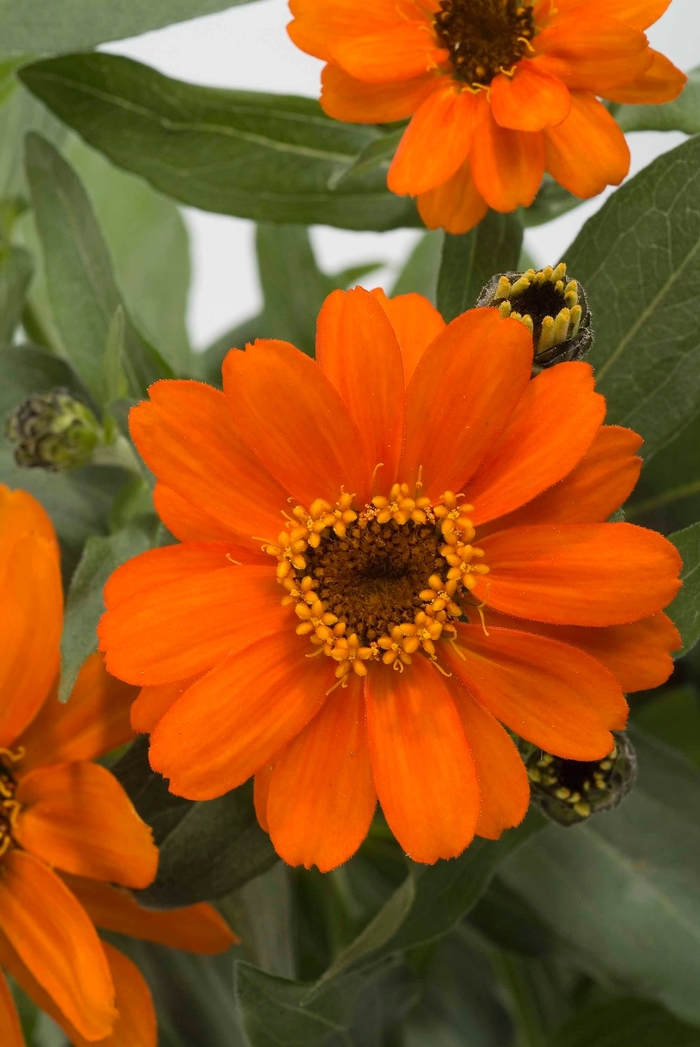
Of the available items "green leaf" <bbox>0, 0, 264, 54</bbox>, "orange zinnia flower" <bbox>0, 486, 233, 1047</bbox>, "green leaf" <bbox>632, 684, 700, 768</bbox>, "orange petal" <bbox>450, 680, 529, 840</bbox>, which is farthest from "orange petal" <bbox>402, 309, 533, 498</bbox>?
"green leaf" <bbox>632, 684, 700, 768</bbox>

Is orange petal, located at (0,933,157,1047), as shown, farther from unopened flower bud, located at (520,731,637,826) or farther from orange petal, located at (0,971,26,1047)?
unopened flower bud, located at (520,731,637,826)

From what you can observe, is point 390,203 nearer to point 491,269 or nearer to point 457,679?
point 491,269

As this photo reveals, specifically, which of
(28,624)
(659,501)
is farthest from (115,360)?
(659,501)

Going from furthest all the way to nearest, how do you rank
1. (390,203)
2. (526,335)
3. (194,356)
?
(194,356)
(390,203)
(526,335)

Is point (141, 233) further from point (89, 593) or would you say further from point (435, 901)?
point (435, 901)

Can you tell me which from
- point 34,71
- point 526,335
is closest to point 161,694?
point 526,335
